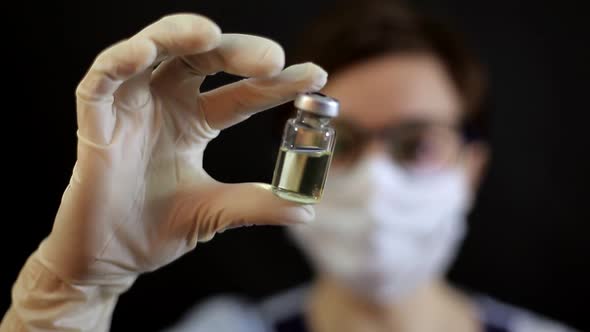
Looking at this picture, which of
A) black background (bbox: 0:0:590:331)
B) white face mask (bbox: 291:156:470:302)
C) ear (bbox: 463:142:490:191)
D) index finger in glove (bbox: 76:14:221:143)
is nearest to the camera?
index finger in glove (bbox: 76:14:221:143)

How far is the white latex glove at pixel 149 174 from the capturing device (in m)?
0.47

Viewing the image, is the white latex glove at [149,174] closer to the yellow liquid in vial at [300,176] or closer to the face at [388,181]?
the yellow liquid in vial at [300,176]

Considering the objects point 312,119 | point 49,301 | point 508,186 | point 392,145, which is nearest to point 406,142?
point 392,145

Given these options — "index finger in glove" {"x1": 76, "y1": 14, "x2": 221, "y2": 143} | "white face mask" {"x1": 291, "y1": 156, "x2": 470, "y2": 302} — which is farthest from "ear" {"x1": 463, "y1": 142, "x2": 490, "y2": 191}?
"index finger in glove" {"x1": 76, "y1": 14, "x2": 221, "y2": 143}

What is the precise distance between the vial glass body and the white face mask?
2.20ft

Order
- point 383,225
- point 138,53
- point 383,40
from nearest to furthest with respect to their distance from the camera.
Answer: point 138,53 → point 383,225 → point 383,40

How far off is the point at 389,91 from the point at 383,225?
0.29m

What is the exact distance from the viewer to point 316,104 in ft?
1.56

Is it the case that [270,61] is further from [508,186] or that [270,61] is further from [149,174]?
[508,186]

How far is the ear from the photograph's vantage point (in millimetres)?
1423

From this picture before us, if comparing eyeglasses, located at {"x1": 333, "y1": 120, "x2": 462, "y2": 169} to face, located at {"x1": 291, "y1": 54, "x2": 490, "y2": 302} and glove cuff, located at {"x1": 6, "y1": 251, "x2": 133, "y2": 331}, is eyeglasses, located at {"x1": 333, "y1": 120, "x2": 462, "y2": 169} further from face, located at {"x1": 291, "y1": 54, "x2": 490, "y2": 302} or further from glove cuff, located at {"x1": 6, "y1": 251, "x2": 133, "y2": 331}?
glove cuff, located at {"x1": 6, "y1": 251, "x2": 133, "y2": 331}

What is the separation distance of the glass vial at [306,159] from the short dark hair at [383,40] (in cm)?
75

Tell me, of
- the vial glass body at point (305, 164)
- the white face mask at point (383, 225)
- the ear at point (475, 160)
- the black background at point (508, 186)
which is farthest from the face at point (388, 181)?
the vial glass body at point (305, 164)

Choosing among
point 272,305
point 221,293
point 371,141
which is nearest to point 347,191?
point 371,141
